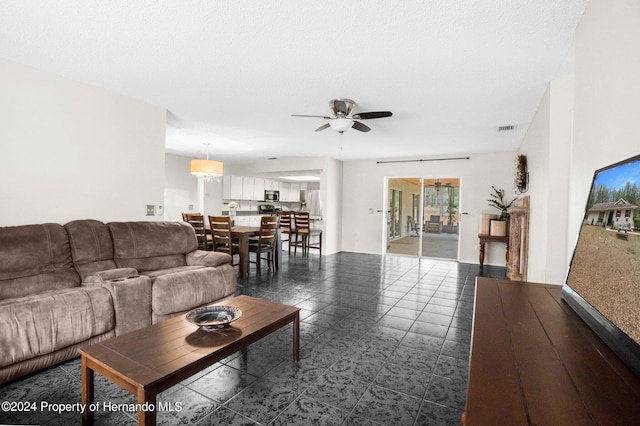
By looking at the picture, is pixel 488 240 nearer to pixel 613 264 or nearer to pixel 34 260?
pixel 613 264

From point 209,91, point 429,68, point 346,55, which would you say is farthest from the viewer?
point 209,91

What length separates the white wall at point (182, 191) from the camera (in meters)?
7.21

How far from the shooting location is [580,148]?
6.10 ft

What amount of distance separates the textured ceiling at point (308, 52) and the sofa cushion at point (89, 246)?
4.80 ft

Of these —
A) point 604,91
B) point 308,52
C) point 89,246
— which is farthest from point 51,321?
point 604,91

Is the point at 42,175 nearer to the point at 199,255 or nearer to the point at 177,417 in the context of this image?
the point at 199,255

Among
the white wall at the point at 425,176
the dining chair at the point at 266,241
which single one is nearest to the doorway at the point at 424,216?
the white wall at the point at 425,176

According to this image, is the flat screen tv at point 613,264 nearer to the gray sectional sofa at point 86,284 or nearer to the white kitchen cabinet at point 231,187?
the gray sectional sofa at point 86,284

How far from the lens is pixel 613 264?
3.33 ft

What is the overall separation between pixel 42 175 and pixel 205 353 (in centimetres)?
266

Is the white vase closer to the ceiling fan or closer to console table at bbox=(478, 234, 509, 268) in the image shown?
console table at bbox=(478, 234, 509, 268)

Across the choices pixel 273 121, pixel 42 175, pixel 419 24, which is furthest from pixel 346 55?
pixel 42 175

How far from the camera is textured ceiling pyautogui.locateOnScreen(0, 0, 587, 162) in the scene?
1.93 m

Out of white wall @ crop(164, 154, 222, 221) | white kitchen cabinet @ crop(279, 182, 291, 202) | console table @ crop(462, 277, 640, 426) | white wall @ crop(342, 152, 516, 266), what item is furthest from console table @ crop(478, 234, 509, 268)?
white wall @ crop(164, 154, 222, 221)
